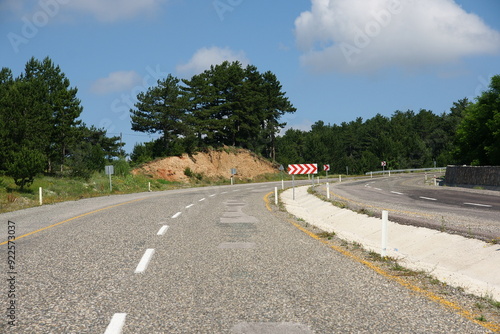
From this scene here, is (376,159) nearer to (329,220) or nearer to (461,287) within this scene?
(329,220)

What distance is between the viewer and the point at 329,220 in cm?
1416

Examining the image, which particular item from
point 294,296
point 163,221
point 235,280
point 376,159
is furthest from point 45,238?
point 376,159

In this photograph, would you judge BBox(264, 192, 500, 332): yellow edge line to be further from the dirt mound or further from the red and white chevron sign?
the dirt mound

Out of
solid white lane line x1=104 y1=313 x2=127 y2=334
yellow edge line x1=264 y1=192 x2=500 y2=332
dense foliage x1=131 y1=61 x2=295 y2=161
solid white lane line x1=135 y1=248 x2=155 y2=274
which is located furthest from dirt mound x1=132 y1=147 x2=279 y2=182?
solid white lane line x1=104 y1=313 x2=127 y2=334

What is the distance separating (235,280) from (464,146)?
57.3m

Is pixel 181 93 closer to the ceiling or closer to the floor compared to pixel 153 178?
closer to the ceiling

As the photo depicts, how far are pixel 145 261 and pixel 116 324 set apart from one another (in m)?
2.97

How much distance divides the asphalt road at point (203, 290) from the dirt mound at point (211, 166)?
1801 inches

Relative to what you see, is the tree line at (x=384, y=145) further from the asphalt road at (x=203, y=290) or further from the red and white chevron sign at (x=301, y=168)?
the asphalt road at (x=203, y=290)

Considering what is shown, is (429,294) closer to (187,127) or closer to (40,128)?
(40,128)

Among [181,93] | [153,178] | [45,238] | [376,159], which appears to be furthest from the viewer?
[376,159]

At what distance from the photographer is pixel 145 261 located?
700 centimetres

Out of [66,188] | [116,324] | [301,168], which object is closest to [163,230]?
[116,324]

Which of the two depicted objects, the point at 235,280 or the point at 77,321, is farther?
the point at 235,280
